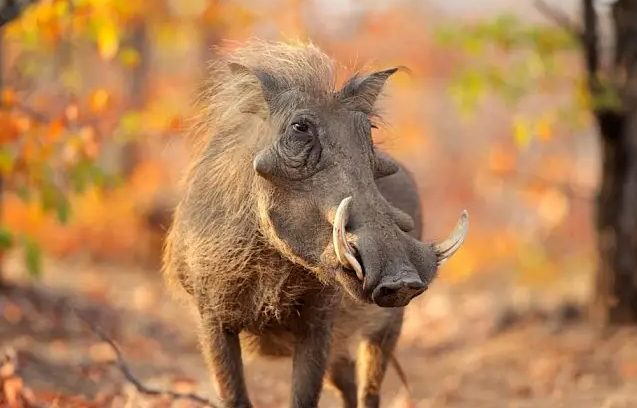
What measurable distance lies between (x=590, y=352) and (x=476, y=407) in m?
2.01

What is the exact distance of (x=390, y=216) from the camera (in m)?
3.37

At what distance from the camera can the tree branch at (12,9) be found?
5117 millimetres

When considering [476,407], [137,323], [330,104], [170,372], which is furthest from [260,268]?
[137,323]

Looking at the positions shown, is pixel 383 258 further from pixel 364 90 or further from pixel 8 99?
pixel 8 99

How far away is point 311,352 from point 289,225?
713mm

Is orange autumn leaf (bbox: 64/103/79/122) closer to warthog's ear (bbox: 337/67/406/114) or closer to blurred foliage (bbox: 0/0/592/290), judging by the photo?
blurred foliage (bbox: 0/0/592/290)

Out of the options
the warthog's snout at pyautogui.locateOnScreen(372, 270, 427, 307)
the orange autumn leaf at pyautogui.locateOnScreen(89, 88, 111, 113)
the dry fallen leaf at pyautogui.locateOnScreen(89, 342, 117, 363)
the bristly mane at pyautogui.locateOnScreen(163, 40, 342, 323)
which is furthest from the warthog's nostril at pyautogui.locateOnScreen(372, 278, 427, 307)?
the dry fallen leaf at pyautogui.locateOnScreen(89, 342, 117, 363)

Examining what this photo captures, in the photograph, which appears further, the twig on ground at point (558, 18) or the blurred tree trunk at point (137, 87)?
the blurred tree trunk at point (137, 87)


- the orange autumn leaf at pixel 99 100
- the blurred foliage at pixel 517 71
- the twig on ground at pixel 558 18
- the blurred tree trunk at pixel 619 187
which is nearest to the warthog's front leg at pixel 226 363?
the orange autumn leaf at pixel 99 100

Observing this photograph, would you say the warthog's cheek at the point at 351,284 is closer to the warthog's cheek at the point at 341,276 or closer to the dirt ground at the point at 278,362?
the warthog's cheek at the point at 341,276

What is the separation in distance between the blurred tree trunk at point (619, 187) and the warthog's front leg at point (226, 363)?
4.52 metres

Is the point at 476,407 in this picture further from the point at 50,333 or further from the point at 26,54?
the point at 26,54

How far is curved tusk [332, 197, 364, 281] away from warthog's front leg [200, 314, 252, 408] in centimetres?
104

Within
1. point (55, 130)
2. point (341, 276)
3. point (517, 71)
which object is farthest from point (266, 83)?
point (517, 71)
